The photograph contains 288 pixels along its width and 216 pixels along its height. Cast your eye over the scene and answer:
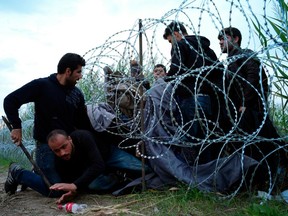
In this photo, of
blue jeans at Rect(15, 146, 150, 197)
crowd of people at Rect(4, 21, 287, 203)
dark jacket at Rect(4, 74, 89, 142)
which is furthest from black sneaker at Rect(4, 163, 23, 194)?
dark jacket at Rect(4, 74, 89, 142)

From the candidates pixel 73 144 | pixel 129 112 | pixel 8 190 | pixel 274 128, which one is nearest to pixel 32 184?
pixel 8 190

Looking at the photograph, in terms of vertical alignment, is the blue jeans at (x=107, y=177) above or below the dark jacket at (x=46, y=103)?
below

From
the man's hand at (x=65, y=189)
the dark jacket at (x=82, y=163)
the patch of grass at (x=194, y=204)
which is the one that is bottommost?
the patch of grass at (x=194, y=204)

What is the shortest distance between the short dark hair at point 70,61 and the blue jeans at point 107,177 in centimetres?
102

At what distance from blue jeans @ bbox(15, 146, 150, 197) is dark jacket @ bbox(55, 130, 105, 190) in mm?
270

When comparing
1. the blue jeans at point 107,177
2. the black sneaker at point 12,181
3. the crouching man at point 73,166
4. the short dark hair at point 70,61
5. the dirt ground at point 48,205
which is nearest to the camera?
the dirt ground at point 48,205

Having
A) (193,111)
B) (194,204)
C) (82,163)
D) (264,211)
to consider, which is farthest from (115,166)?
(264,211)

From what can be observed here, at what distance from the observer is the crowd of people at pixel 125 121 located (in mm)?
4383

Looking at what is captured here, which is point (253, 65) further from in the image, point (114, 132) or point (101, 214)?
point (101, 214)

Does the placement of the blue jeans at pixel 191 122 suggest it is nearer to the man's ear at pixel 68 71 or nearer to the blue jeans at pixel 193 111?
the blue jeans at pixel 193 111

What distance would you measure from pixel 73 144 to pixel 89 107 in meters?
0.72

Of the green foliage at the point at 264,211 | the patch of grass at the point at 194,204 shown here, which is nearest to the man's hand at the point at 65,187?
the patch of grass at the point at 194,204

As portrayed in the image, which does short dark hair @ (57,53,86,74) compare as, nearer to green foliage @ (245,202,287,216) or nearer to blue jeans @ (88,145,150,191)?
blue jeans @ (88,145,150,191)

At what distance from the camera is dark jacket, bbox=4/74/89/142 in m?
4.66
